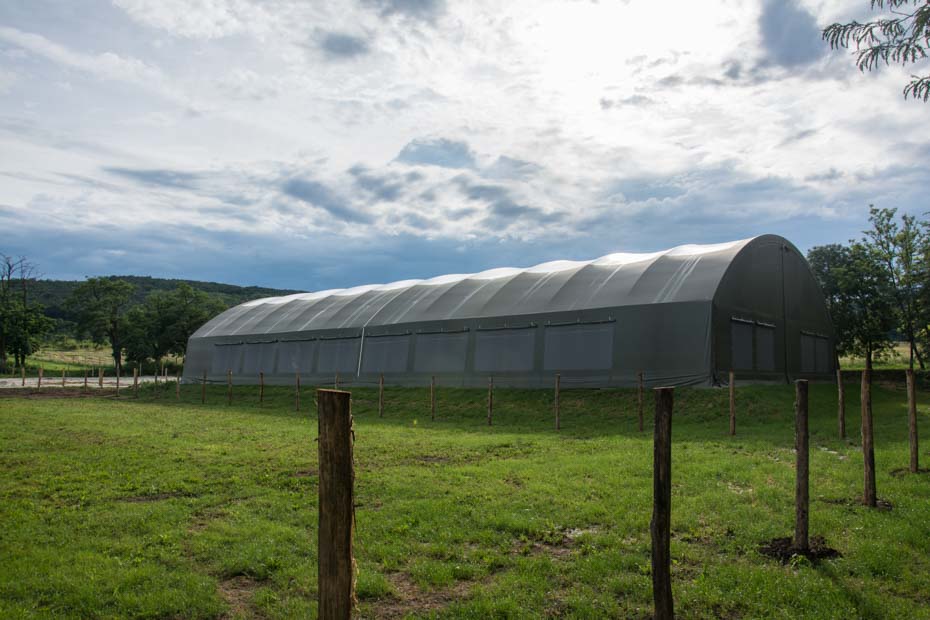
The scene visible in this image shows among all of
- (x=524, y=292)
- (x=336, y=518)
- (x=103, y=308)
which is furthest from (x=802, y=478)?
(x=103, y=308)

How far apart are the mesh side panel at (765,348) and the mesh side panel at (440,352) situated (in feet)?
40.2

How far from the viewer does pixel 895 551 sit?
692 cm

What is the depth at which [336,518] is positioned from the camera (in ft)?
14.8

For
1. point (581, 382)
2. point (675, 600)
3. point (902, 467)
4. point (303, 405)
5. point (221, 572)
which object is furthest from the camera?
point (303, 405)

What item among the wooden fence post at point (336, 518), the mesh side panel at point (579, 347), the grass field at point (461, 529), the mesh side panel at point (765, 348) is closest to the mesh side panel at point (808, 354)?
the mesh side panel at point (765, 348)

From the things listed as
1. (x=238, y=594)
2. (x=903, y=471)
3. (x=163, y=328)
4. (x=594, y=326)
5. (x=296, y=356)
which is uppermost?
(x=163, y=328)

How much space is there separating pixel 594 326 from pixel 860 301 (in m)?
21.1

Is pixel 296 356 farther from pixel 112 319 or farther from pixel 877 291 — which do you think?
Result: pixel 112 319

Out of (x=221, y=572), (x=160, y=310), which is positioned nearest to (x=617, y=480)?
(x=221, y=572)

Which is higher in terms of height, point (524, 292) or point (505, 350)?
point (524, 292)

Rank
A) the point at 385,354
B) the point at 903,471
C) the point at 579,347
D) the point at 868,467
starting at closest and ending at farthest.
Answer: the point at 868,467 → the point at 903,471 → the point at 579,347 → the point at 385,354

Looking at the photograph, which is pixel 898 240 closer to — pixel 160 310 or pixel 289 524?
pixel 289 524

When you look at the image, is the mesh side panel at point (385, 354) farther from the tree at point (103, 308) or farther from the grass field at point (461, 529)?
the tree at point (103, 308)

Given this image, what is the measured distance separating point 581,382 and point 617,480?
1495 cm
